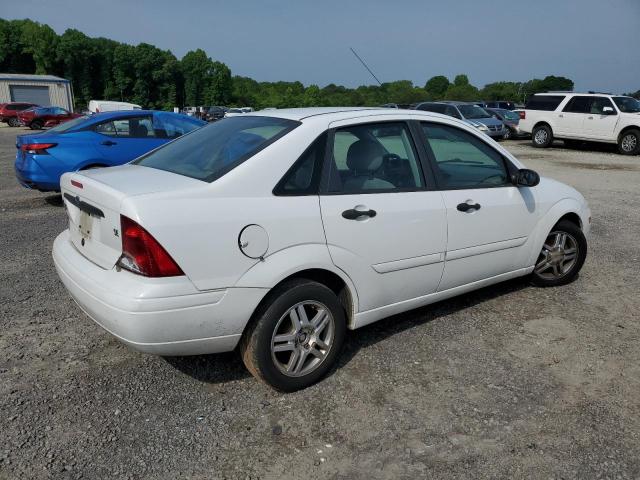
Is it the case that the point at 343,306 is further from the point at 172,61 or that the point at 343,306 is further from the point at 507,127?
the point at 172,61

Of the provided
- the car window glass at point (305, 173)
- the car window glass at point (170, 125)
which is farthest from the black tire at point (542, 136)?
the car window glass at point (305, 173)

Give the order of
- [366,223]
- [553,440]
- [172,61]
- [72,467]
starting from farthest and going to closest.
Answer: [172,61], [366,223], [553,440], [72,467]

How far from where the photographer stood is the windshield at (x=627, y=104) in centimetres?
1789

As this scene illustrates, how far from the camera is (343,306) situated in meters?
3.47

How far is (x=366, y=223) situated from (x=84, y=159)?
6254 mm

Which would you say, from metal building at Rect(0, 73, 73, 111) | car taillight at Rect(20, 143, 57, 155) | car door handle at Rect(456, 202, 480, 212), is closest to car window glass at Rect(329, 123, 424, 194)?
car door handle at Rect(456, 202, 480, 212)

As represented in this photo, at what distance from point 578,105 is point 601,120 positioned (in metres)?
0.97

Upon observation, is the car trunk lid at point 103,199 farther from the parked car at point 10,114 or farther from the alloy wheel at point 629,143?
the parked car at point 10,114

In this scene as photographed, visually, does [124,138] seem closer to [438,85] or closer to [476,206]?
[476,206]

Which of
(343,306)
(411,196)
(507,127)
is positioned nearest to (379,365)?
(343,306)

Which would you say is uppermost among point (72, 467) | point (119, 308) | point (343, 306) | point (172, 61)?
point (172, 61)

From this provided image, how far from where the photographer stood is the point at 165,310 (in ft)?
8.91

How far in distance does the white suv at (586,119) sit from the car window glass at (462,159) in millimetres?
16273

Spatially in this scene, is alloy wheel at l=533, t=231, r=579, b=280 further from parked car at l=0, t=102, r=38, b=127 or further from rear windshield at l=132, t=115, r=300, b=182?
parked car at l=0, t=102, r=38, b=127
